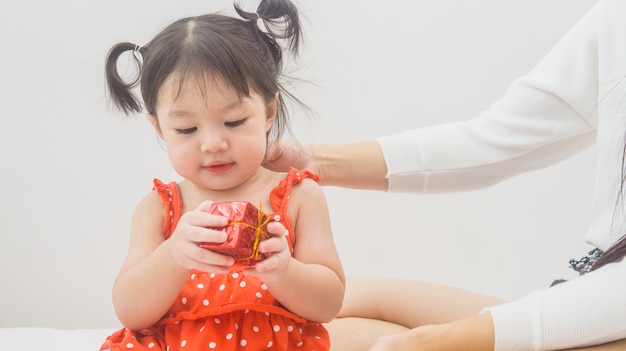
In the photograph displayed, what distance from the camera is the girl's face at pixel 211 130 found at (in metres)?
0.99

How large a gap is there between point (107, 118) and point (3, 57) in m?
0.29

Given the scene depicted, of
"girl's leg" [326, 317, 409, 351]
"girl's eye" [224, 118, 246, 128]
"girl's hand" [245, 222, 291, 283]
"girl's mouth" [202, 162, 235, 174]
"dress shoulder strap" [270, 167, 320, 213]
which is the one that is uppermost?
"girl's eye" [224, 118, 246, 128]

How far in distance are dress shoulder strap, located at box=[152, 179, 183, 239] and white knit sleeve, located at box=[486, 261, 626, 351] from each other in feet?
1.41

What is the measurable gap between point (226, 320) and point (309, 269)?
5.2 inches

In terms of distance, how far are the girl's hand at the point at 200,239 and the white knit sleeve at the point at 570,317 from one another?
1.27ft

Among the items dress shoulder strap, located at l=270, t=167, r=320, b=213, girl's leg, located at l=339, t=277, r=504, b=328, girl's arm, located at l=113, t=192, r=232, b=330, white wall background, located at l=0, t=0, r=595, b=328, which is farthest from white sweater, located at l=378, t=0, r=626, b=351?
white wall background, located at l=0, t=0, r=595, b=328

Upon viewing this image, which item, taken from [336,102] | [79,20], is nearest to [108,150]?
[79,20]

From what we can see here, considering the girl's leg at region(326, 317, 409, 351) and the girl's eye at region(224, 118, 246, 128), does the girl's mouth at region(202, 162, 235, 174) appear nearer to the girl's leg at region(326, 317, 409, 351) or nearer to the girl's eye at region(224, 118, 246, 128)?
the girl's eye at region(224, 118, 246, 128)

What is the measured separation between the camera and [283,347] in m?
1.02

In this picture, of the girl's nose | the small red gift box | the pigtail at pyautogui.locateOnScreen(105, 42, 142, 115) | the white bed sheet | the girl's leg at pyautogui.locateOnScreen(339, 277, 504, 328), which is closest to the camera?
the small red gift box

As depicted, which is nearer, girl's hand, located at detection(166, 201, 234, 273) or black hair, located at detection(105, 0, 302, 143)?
girl's hand, located at detection(166, 201, 234, 273)

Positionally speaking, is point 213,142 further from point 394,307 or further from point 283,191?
point 394,307

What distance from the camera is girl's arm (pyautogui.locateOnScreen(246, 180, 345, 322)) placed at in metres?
0.95

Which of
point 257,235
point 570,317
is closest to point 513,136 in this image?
point 570,317
